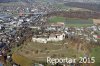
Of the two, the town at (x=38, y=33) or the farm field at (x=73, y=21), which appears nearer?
the town at (x=38, y=33)

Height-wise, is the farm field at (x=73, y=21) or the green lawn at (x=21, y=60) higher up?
the green lawn at (x=21, y=60)

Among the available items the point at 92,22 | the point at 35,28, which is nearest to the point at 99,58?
the point at 35,28

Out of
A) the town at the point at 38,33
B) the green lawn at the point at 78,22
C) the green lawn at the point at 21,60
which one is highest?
the green lawn at the point at 21,60

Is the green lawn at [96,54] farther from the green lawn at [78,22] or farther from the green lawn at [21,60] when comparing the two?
the green lawn at [78,22]

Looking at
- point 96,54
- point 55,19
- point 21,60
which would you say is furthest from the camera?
point 55,19

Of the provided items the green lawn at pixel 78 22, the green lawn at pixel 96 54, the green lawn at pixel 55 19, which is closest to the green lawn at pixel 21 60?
the green lawn at pixel 96 54

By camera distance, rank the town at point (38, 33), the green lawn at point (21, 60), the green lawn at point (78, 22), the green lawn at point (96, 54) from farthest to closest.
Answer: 1. the green lawn at point (78, 22)
2. the town at point (38, 33)
3. the green lawn at point (96, 54)
4. the green lawn at point (21, 60)

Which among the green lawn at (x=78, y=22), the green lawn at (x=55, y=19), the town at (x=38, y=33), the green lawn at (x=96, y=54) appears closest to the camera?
the green lawn at (x=96, y=54)

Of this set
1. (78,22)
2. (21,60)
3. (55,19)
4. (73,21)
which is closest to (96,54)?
(21,60)

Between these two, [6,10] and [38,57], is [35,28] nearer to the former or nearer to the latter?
[38,57]

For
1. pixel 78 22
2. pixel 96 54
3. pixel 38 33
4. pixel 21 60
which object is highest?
pixel 21 60

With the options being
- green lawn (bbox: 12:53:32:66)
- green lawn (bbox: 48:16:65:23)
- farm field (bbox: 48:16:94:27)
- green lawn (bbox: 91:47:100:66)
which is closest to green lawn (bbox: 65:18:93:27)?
farm field (bbox: 48:16:94:27)

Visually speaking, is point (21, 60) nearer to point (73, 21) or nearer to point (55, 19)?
point (73, 21)
